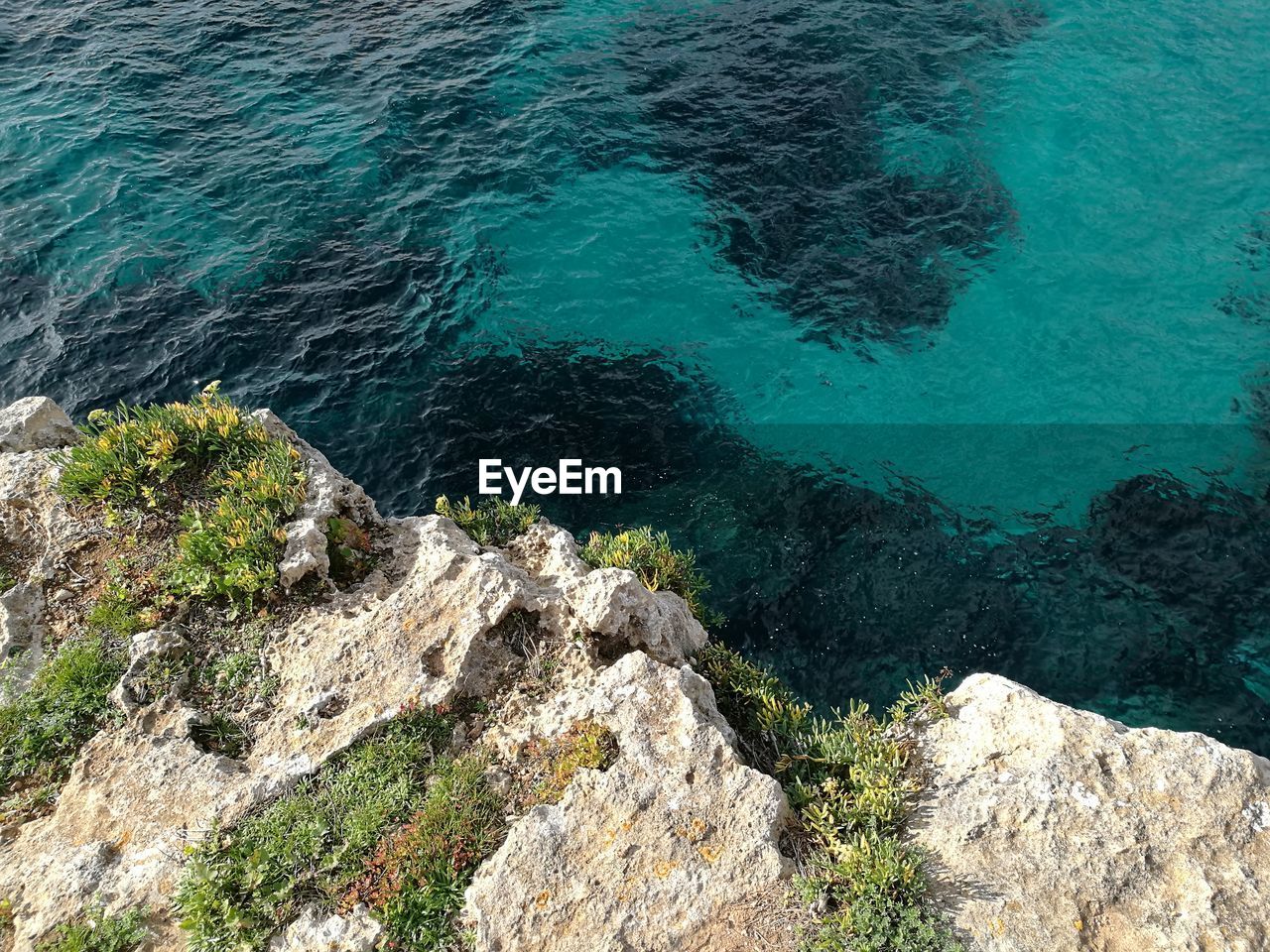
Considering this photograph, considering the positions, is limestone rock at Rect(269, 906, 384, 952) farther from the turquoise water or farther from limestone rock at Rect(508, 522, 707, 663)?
the turquoise water

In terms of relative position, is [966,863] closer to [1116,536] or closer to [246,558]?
[246,558]

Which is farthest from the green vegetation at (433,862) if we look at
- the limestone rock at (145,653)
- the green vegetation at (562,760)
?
the limestone rock at (145,653)

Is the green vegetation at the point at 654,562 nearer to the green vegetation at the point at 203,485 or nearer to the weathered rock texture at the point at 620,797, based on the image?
the weathered rock texture at the point at 620,797

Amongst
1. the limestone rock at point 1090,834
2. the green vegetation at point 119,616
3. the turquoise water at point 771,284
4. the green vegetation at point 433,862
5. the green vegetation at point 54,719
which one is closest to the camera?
the limestone rock at point 1090,834

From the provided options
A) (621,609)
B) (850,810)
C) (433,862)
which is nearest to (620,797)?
(433,862)

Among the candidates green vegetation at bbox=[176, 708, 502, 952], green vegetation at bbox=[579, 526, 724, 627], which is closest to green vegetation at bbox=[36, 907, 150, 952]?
green vegetation at bbox=[176, 708, 502, 952]

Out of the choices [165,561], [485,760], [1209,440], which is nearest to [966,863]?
[485,760]
